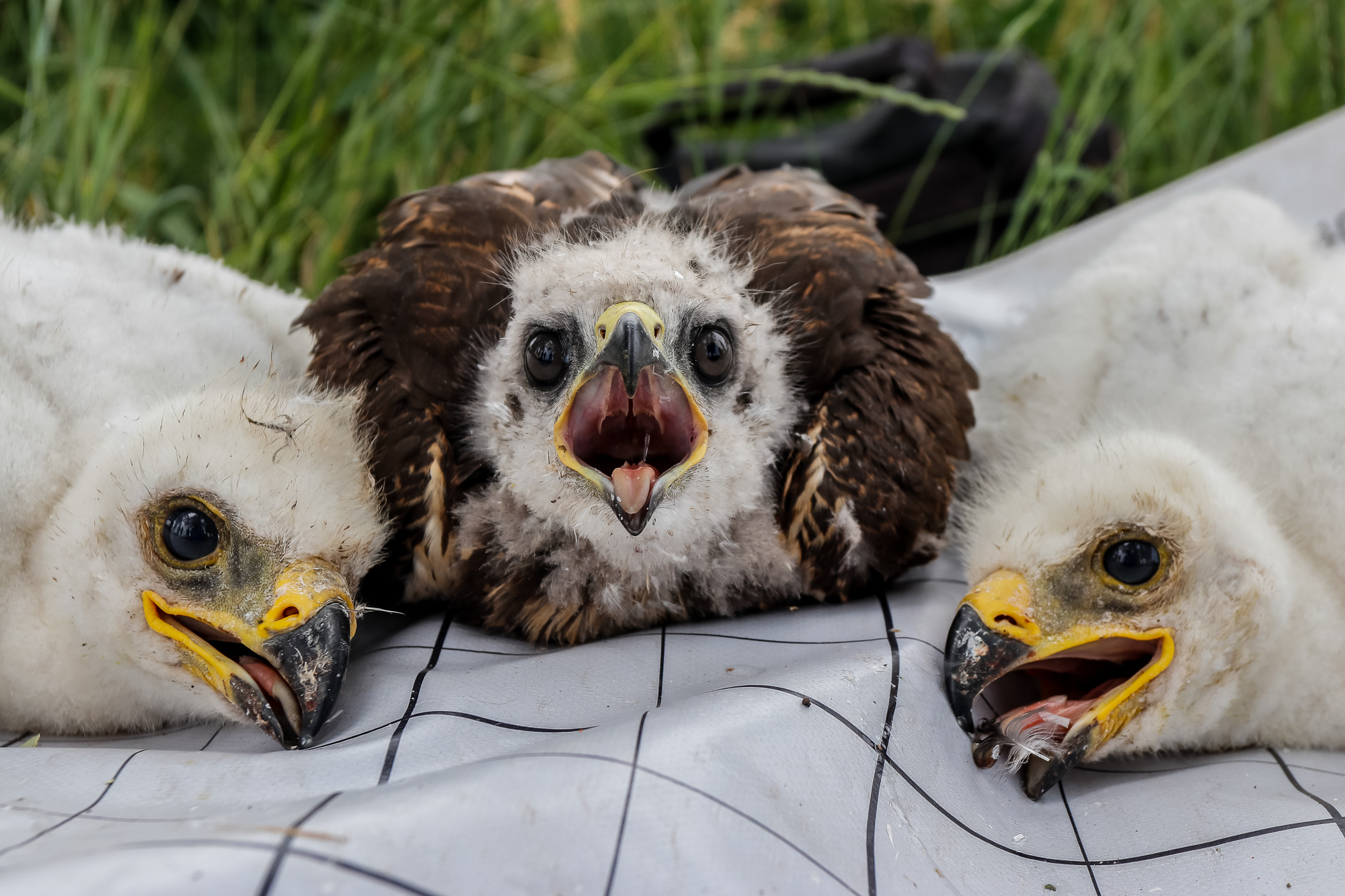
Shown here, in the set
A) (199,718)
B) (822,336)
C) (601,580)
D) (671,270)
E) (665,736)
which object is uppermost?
(671,270)

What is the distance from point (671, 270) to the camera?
1691mm

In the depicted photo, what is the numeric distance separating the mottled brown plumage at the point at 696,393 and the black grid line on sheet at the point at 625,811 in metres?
0.44

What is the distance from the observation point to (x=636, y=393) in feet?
4.94

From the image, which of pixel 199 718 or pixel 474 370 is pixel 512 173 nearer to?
pixel 474 370

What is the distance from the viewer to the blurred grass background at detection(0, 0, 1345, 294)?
2801 millimetres

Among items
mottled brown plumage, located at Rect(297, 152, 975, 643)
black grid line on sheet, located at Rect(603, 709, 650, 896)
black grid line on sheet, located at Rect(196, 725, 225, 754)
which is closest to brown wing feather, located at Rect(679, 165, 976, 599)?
mottled brown plumage, located at Rect(297, 152, 975, 643)

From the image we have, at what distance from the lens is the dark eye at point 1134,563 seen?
5.09ft

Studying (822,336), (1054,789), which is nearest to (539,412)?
(822,336)

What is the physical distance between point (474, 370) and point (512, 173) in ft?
1.90

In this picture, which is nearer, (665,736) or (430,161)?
(665,736)

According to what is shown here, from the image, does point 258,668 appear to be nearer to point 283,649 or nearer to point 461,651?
point 283,649

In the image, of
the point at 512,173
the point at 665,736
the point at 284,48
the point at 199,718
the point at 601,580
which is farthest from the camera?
the point at 284,48

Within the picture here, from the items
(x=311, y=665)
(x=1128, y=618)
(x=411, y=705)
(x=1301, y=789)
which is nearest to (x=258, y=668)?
(x=311, y=665)

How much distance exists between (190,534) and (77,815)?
0.39 m
